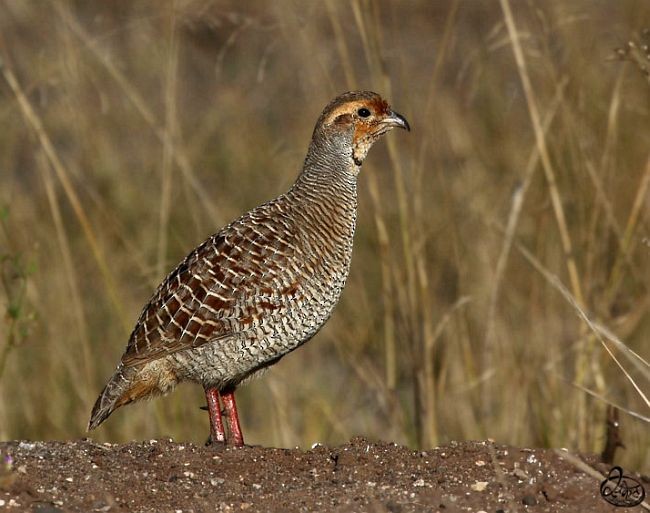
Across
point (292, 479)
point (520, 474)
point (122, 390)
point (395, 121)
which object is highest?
point (395, 121)

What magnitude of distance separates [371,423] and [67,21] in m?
3.53

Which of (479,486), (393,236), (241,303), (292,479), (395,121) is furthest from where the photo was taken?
(393,236)

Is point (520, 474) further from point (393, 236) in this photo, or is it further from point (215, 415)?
point (393, 236)

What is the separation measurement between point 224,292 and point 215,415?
567 millimetres

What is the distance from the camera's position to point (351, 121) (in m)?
6.16

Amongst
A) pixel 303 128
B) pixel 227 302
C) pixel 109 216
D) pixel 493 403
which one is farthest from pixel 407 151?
pixel 227 302

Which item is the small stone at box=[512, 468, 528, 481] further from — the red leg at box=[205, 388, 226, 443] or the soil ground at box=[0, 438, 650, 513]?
the red leg at box=[205, 388, 226, 443]

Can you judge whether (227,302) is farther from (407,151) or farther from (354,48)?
(354,48)

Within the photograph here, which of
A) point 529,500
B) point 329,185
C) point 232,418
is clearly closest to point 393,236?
point 329,185

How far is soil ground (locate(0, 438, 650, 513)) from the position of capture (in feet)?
14.2

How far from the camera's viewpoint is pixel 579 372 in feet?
21.4

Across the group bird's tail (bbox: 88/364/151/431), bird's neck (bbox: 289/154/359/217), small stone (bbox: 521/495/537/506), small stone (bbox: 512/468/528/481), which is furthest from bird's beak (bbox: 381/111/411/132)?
small stone (bbox: 521/495/537/506)

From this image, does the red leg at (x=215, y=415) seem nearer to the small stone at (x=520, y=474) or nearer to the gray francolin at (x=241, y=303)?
the gray francolin at (x=241, y=303)

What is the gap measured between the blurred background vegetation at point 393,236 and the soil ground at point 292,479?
0.46 meters
